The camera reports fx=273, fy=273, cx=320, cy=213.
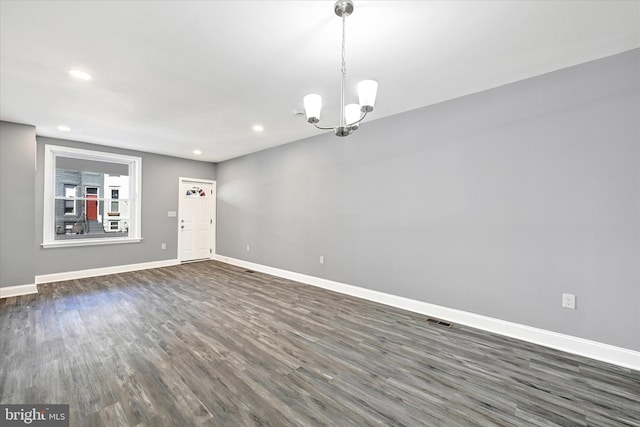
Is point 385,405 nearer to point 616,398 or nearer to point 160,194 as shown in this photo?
point 616,398

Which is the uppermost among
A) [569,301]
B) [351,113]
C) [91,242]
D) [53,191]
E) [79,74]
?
[79,74]

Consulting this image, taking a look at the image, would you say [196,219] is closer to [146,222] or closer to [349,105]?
[146,222]

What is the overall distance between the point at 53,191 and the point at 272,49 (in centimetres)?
530

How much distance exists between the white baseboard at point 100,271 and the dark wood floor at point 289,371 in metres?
1.45

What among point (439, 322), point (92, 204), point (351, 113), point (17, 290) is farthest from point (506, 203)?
point (92, 204)

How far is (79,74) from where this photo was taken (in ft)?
8.87

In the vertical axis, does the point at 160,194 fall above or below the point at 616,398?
above

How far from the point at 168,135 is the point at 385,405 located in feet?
16.5

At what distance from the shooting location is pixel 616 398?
6.30 feet

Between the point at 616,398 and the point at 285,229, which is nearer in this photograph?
the point at 616,398

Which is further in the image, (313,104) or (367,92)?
(313,104)

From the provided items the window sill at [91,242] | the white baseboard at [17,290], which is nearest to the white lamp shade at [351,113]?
the white baseboard at [17,290]

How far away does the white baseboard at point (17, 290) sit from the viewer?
406 cm

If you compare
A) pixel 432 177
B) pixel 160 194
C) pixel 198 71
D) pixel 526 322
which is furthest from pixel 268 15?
pixel 160 194
